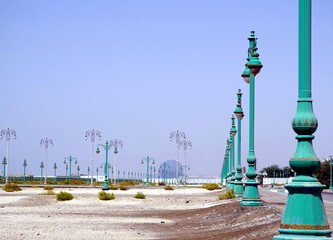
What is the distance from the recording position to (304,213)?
A: 9945 mm

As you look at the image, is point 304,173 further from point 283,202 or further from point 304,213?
point 283,202

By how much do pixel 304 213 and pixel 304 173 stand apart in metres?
0.53

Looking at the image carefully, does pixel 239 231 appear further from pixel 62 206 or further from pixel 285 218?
pixel 62 206

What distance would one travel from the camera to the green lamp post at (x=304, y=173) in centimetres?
995

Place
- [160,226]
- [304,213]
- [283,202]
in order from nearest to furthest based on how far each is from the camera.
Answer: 1. [304,213]
2. [160,226]
3. [283,202]

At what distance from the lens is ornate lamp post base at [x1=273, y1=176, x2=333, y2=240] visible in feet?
32.6

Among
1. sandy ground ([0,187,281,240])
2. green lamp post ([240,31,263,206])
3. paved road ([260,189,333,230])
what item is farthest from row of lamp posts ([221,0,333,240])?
green lamp post ([240,31,263,206])

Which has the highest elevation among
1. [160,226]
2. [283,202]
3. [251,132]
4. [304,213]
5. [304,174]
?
[251,132]

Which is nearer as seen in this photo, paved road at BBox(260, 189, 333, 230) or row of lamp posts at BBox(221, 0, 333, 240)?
row of lamp posts at BBox(221, 0, 333, 240)

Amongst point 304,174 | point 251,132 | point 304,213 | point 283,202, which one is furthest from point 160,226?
point 304,213

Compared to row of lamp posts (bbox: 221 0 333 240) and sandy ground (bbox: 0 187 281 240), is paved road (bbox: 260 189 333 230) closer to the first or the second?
sandy ground (bbox: 0 187 281 240)

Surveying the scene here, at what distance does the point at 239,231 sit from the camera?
21.8m

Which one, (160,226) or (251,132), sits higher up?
(251,132)

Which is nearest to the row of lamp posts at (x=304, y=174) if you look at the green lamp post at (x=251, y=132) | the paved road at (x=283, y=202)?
the paved road at (x=283, y=202)
